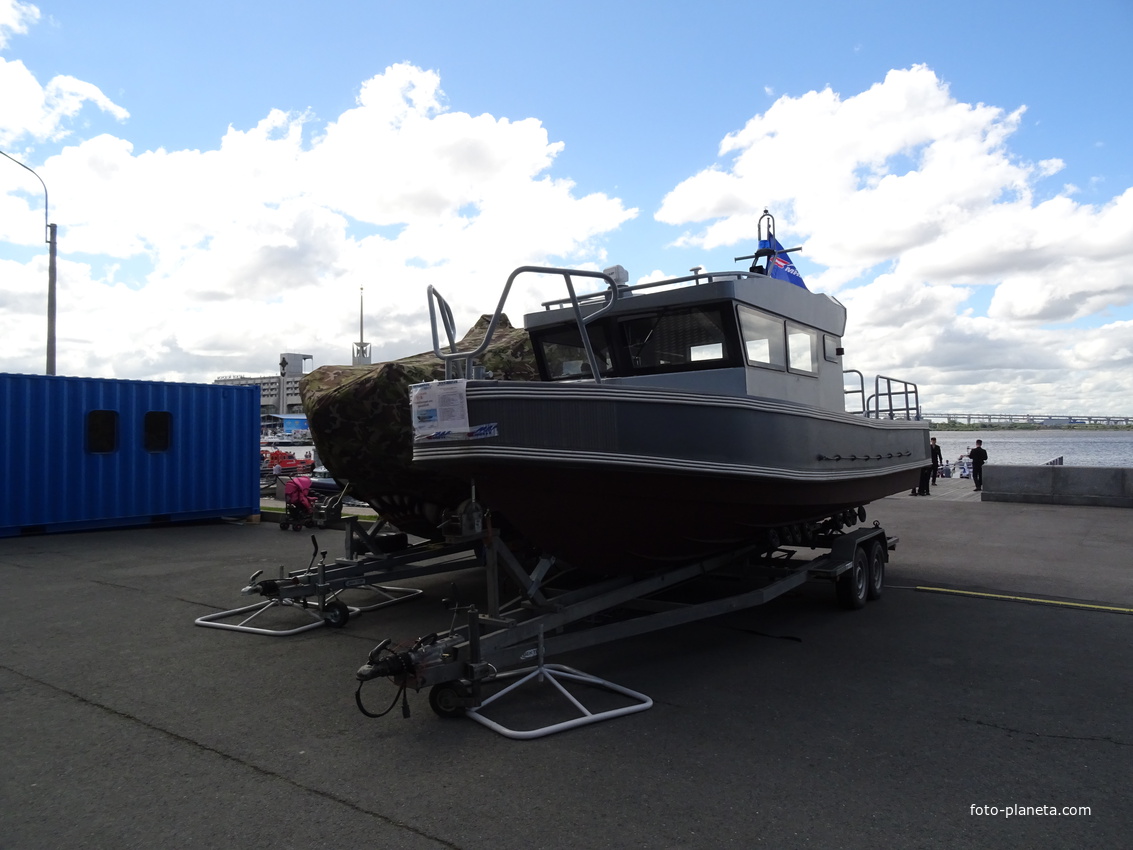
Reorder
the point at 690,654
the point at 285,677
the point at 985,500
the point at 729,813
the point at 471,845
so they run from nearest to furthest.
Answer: the point at 471,845 < the point at 729,813 < the point at 285,677 < the point at 690,654 < the point at 985,500

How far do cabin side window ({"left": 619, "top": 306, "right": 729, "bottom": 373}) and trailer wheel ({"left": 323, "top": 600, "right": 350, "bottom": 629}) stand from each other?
3.28 metres

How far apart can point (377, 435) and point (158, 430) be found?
958 centimetres

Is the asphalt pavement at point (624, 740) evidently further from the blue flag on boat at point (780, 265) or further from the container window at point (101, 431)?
the container window at point (101, 431)

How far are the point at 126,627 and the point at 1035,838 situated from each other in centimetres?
667

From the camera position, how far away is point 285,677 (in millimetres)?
5367

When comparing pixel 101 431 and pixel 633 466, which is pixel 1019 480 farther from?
pixel 101 431

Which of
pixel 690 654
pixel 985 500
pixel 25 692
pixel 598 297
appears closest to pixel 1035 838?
pixel 690 654

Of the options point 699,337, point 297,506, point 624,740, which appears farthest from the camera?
point 297,506

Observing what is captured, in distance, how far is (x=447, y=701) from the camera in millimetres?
4543

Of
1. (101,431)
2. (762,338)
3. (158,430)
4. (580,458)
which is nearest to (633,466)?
(580,458)

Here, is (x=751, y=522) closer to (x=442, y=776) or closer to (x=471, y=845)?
(x=442, y=776)

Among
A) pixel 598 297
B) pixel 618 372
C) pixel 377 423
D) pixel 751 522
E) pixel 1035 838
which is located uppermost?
pixel 598 297

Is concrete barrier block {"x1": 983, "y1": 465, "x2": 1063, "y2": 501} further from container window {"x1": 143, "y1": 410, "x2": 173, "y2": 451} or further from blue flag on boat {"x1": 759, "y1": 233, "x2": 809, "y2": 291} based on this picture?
container window {"x1": 143, "y1": 410, "x2": 173, "y2": 451}

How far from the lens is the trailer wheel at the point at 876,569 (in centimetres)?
779
